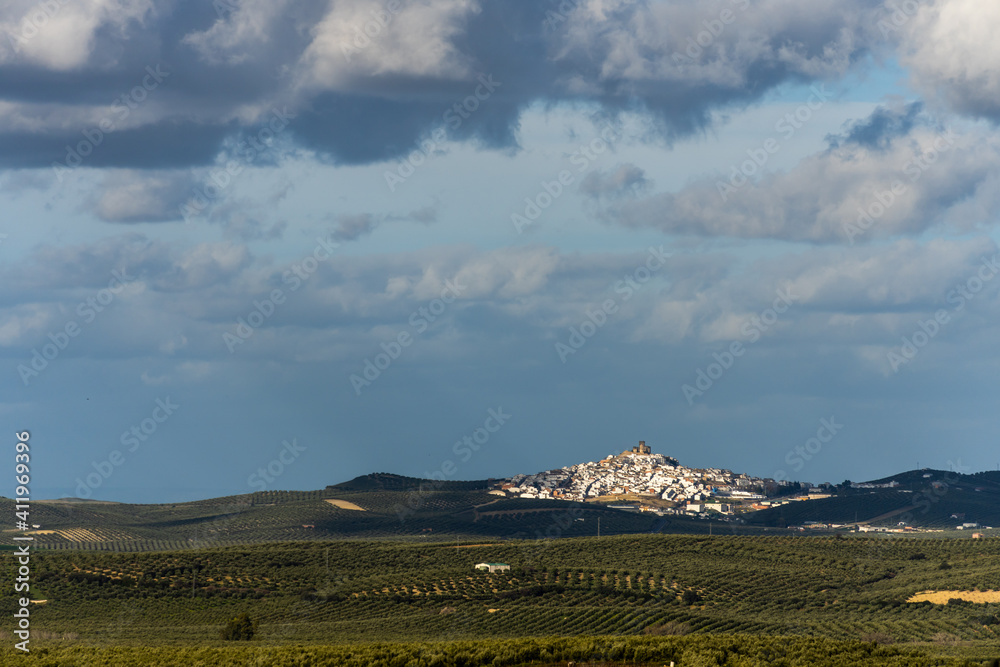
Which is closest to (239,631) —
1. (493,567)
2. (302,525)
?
(493,567)

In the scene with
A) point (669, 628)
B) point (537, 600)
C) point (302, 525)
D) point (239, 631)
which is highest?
point (302, 525)

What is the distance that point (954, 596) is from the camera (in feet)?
261

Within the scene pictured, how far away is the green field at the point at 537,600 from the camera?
4228 cm

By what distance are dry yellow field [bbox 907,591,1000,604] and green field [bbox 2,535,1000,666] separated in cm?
192

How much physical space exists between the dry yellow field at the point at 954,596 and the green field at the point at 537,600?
6.28 feet

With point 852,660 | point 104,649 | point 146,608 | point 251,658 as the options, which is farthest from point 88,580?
point 852,660

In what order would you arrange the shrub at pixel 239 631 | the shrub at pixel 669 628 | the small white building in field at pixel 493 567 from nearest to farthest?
1. the shrub at pixel 669 628
2. the shrub at pixel 239 631
3. the small white building in field at pixel 493 567

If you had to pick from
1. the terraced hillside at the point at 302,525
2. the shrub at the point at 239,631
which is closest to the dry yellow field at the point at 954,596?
the shrub at the point at 239,631

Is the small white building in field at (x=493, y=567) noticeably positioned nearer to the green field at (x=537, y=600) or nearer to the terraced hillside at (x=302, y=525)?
the green field at (x=537, y=600)

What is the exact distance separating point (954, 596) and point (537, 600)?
3069cm

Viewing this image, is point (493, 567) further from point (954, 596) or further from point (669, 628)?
point (954, 596)

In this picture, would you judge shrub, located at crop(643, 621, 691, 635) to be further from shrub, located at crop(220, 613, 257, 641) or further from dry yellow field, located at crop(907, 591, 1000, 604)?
dry yellow field, located at crop(907, 591, 1000, 604)

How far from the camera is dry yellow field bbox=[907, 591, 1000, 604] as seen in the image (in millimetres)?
77125

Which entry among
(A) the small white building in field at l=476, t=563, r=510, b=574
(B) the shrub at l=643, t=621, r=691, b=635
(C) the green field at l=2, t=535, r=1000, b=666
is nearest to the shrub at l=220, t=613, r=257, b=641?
(C) the green field at l=2, t=535, r=1000, b=666
